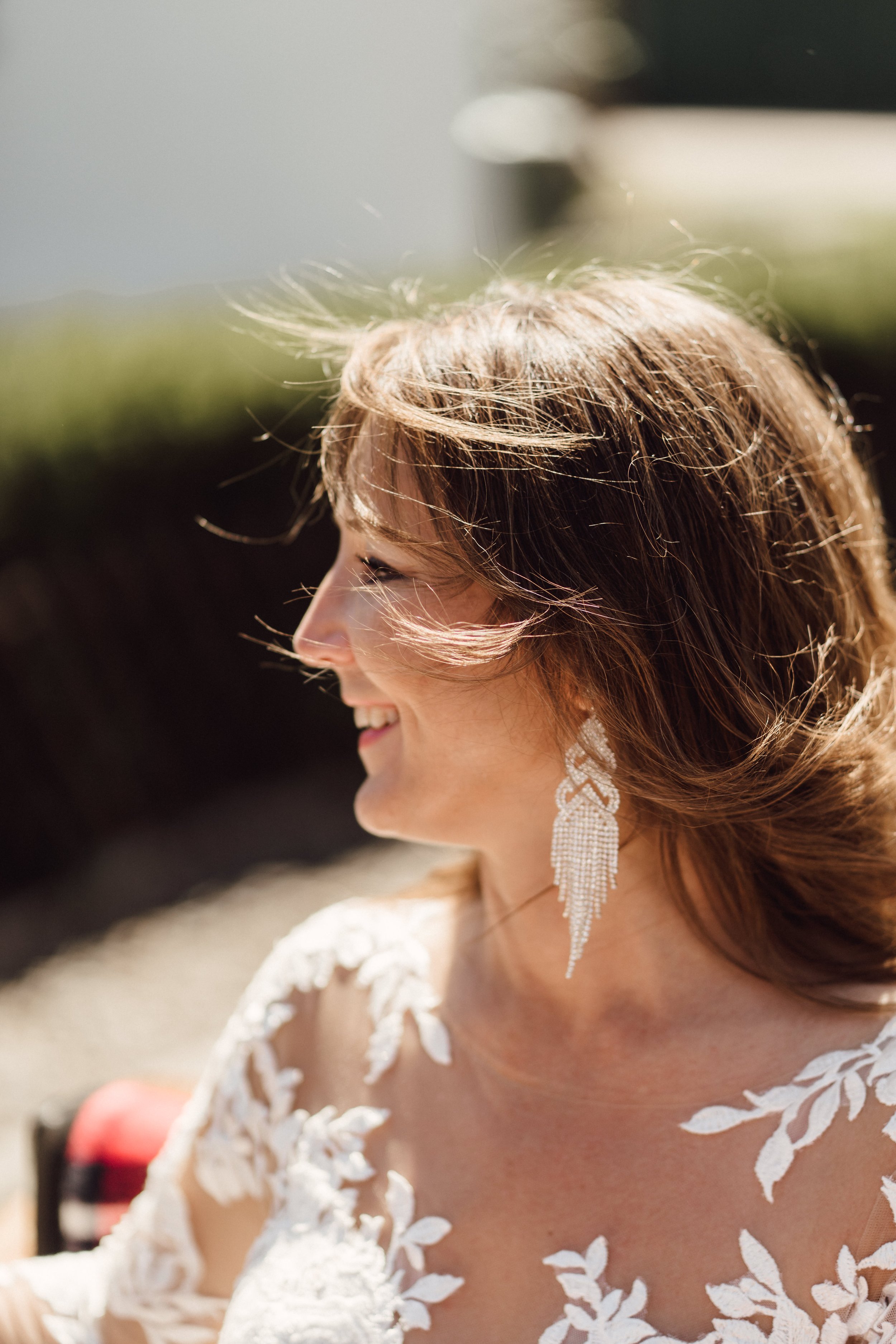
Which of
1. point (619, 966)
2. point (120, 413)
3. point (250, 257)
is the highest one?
point (250, 257)

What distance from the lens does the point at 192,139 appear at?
11453 mm

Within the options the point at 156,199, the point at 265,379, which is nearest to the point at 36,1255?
the point at 265,379

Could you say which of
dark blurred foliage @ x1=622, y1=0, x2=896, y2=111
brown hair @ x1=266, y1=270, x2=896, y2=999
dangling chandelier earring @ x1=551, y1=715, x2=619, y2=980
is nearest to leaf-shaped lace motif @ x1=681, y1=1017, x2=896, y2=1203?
brown hair @ x1=266, y1=270, x2=896, y2=999

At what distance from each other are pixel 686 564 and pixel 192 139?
38.2 ft

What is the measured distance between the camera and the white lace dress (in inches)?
52.7

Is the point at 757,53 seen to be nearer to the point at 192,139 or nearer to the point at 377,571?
the point at 192,139

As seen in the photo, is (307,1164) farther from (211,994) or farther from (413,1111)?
(211,994)

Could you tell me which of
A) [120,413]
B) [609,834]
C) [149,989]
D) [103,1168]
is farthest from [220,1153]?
[120,413]

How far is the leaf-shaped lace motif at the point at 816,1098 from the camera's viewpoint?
1.36m

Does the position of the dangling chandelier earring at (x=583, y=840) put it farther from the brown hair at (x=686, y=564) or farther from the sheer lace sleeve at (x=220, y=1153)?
the sheer lace sleeve at (x=220, y=1153)

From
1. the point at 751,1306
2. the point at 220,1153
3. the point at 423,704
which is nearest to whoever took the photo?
the point at 751,1306

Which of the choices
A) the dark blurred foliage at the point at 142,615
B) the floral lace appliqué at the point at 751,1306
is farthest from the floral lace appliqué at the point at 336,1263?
the dark blurred foliage at the point at 142,615

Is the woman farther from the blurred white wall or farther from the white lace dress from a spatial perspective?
the blurred white wall

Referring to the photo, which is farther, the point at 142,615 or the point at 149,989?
the point at 142,615
